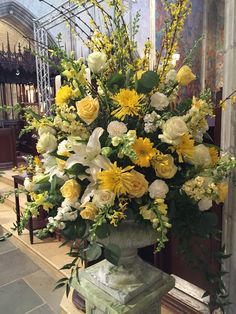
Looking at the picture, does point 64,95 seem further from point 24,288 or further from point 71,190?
point 24,288

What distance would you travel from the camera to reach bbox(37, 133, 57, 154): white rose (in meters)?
0.98

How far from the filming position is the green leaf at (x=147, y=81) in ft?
3.02

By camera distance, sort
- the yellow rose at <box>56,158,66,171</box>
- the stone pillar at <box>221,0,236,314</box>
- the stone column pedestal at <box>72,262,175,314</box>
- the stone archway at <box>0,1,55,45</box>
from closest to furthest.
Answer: the yellow rose at <box>56,158,66,171</box> < the stone column pedestal at <box>72,262,175,314</box> < the stone pillar at <box>221,0,236,314</box> < the stone archway at <box>0,1,55,45</box>

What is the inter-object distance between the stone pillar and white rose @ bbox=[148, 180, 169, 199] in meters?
0.53

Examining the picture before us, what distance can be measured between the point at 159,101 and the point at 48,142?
0.39 m

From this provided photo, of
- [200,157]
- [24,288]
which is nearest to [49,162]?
[200,157]

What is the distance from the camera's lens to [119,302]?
110cm

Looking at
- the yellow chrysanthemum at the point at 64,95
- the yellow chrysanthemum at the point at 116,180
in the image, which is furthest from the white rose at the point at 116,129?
the yellow chrysanthemum at the point at 64,95

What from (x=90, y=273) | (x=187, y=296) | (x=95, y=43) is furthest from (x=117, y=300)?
(x=95, y=43)

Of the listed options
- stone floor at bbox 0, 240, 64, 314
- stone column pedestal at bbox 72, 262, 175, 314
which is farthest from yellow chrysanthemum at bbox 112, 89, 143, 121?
stone floor at bbox 0, 240, 64, 314

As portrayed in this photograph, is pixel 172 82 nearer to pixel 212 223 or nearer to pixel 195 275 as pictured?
pixel 212 223

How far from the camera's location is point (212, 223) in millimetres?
986

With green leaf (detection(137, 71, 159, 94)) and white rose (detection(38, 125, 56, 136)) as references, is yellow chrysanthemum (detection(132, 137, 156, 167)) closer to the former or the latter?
green leaf (detection(137, 71, 159, 94))

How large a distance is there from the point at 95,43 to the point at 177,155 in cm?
50
